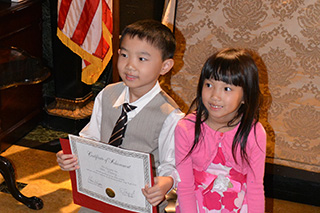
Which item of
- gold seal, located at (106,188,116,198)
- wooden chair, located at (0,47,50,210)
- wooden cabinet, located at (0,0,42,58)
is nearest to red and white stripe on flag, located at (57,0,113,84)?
wooden cabinet, located at (0,0,42,58)

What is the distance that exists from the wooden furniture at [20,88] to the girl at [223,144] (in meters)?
1.98

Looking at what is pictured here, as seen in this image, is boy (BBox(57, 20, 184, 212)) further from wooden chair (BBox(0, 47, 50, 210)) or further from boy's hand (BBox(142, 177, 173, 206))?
wooden chair (BBox(0, 47, 50, 210))

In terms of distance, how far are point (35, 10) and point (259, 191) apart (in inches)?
104

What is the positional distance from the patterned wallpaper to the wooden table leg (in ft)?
4.19

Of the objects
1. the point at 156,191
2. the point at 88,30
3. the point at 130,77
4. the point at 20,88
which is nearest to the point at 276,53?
the point at 88,30

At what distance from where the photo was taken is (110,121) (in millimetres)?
1938

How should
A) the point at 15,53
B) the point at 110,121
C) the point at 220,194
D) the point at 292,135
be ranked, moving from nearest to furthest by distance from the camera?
1. the point at 220,194
2. the point at 110,121
3. the point at 15,53
4. the point at 292,135

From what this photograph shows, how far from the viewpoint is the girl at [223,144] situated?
1.69 m

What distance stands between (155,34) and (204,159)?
1.75 ft

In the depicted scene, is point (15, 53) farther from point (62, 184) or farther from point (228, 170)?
point (228, 170)

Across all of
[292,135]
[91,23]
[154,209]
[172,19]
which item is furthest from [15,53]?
[292,135]

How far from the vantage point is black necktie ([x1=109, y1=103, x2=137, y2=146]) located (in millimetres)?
1873

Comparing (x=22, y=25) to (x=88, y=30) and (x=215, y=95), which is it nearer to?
(x=88, y=30)

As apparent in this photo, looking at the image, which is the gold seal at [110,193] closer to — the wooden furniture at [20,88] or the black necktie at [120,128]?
the black necktie at [120,128]
